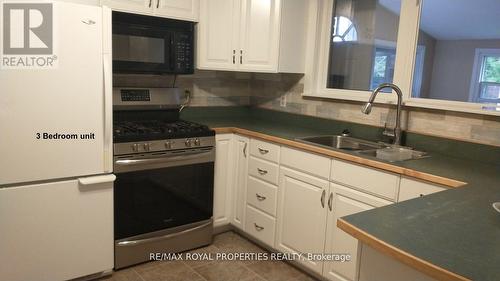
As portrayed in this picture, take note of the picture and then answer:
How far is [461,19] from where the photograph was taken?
7.72 ft

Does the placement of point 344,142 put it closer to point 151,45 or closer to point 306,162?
point 306,162

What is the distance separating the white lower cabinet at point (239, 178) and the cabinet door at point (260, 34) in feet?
2.01

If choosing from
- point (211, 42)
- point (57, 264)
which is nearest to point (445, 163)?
point (211, 42)

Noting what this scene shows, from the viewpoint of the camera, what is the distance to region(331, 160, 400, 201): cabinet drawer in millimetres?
1968

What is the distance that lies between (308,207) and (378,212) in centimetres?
122

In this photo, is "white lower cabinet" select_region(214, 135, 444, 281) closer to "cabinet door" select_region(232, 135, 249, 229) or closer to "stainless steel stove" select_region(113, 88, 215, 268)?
"cabinet door" select_region(232, 135, 249, 229)

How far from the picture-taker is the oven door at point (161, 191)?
2.43m

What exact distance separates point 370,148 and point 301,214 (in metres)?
0.64

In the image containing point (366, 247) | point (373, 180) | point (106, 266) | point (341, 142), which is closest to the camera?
point (366, 247)

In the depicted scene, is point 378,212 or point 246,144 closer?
point 378,212

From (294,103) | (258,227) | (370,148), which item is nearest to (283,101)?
(294,103)

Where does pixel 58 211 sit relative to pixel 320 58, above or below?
below

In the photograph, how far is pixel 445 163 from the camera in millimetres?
2062

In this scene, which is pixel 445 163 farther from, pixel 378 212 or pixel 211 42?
pixel 211 42
